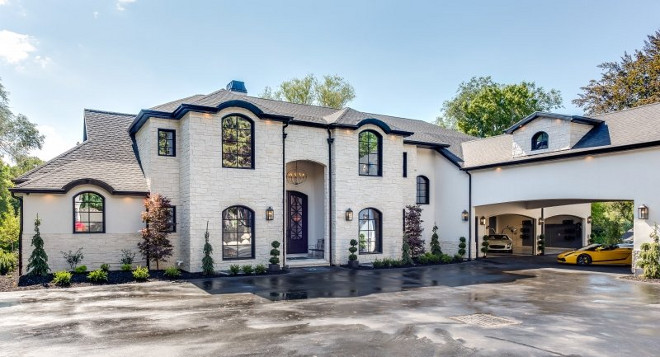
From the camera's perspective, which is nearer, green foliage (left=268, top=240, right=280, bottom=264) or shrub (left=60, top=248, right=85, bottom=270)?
shrub (left=60, top=248, right=85, bottom=270)

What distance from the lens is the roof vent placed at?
22172mm

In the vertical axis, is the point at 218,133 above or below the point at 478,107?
below

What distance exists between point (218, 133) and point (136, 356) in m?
10.1

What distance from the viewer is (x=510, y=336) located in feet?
24.7

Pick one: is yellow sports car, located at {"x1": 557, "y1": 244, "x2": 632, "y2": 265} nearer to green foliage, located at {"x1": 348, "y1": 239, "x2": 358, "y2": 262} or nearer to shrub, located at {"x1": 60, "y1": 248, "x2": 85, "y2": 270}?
green foliage, located at {"x1": 348, "y1": 239, "x2": 358, "y2": 262}

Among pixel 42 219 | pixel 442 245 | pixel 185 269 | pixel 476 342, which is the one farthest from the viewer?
pixel 442 245

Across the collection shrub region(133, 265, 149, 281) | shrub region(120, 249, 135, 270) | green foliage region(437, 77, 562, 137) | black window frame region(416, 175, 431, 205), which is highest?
green foliage region(437, 77, 562, 137)

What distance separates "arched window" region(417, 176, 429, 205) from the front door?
19.8 ft

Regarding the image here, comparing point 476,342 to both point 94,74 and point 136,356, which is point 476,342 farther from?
point 94,74

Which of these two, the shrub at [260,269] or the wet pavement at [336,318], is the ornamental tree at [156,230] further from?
the shrub at [260,269]

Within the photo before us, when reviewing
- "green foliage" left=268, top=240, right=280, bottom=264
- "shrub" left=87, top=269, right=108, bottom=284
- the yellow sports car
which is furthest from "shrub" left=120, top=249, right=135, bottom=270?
the yellow sports car

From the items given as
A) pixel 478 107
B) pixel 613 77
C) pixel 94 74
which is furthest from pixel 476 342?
pixel 478 107

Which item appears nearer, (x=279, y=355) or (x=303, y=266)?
(x=279, y=355)

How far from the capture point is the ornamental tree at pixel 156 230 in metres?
14.7
